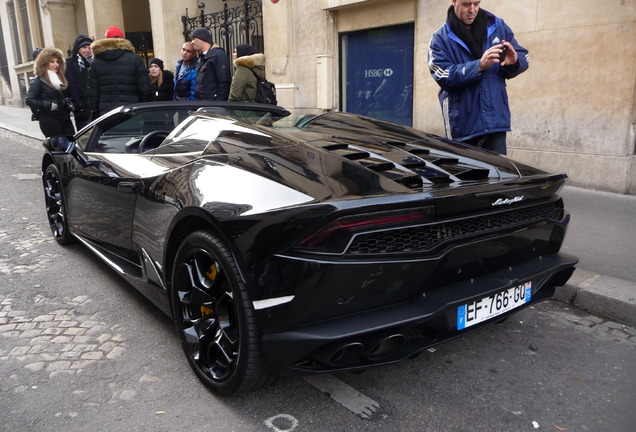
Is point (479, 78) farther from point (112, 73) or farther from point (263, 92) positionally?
point (112, 73)

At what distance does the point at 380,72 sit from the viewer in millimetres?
9320

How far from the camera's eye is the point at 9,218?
6.04 metres

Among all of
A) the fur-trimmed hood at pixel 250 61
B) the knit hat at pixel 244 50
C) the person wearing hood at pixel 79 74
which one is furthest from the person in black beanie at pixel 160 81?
the fur-trimmed hood at pixel 250 61

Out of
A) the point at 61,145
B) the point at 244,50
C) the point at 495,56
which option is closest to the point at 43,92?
the point at 244,50

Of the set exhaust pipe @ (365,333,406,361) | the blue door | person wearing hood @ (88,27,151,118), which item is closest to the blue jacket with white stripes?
exhaust pipe @ (365,333,406,361)

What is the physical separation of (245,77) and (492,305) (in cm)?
477

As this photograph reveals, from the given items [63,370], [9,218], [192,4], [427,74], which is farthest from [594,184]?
[192,4]

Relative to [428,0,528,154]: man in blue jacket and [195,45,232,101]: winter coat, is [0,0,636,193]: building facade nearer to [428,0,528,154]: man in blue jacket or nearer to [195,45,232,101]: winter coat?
[428,0,528,154]: man in blue jacket

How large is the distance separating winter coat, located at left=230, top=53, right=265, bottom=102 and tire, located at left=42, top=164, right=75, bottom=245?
7.62 feet

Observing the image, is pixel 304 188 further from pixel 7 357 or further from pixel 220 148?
pixel 7 357

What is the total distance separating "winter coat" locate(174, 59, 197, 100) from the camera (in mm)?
7230

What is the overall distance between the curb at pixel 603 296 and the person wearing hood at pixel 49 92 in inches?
269

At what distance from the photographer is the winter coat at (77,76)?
8078 mm

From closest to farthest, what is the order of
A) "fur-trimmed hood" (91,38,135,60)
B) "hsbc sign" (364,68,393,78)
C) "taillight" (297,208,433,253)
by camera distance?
"taillight" (297,208,433,253), "fur-trimmed hood" (91,38,135,60), "hsbc sign" (364,68,393,78)
